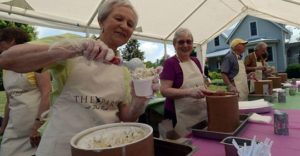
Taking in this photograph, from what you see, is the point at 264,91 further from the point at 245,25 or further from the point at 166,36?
the point at 245,25

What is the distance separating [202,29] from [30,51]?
23.9 ft

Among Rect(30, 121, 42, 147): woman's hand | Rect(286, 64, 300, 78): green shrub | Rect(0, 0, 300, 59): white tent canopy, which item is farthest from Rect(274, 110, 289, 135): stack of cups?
Rect(286, 64, 300, 78): green shrub

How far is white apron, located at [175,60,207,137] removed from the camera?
6.97ft

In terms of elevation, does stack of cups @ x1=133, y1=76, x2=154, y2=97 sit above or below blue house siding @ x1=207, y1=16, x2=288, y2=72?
below

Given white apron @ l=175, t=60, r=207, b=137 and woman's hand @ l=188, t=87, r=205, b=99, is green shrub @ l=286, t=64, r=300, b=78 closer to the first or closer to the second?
white apron @ l=175, t=60, r=207, b=137

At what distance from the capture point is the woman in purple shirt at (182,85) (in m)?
2.12

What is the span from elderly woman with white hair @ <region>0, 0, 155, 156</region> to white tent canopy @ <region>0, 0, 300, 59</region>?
2431mm

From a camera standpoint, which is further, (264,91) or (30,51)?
(264,91)

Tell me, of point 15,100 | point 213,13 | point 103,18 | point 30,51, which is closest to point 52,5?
point 15,100

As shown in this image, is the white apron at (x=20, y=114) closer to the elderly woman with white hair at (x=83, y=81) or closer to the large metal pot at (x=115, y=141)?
the elderly woman with white hair at (x=83, y=81)

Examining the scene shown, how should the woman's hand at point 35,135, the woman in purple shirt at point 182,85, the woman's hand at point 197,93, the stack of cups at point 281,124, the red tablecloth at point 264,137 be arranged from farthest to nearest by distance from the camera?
the woman in purple shirt at point 182,85, the woman's hand at point 35,135, the woman's hand at point 197,93, the stack of cups at point 281,124, the red tablecloth at point 264,137

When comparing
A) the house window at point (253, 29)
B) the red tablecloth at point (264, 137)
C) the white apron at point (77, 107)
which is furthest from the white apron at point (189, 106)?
the house window at point (253, 29)

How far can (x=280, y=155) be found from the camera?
3.56ft

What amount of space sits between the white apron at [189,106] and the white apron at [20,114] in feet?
3.93
